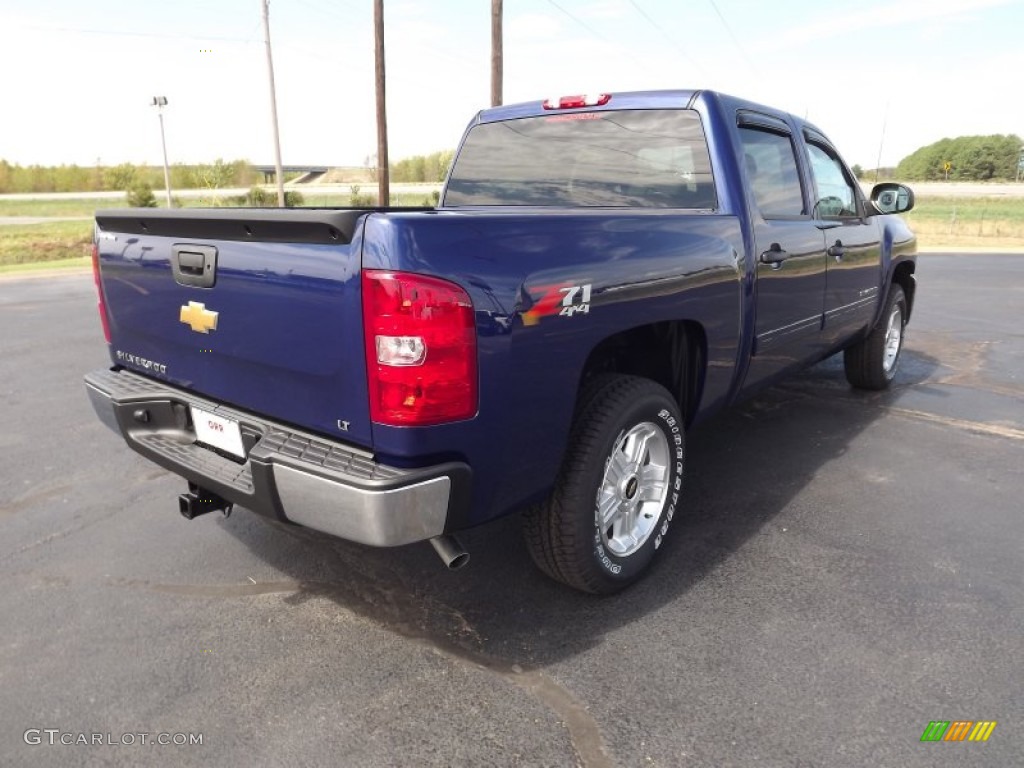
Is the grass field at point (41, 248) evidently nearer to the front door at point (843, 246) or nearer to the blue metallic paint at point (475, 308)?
the blue metallic paint at point (475, 308)

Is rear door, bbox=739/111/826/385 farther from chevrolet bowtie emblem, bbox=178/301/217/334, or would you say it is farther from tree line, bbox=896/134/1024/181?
tree line, bbox=896/134/1024/181

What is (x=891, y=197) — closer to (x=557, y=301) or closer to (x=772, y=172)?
(x=772, y=172)

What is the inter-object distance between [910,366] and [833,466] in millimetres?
3344

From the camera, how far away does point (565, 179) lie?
3934 mm

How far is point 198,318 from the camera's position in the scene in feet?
8.45

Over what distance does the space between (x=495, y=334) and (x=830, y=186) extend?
3.46 m

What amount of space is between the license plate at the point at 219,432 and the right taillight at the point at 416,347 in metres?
0.68

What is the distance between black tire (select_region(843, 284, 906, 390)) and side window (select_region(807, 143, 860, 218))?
1.16 m

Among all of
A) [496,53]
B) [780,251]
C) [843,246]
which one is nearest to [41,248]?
[496,53]

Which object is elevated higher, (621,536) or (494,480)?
(494,480)

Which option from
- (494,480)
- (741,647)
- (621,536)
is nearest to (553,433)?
(494,480)

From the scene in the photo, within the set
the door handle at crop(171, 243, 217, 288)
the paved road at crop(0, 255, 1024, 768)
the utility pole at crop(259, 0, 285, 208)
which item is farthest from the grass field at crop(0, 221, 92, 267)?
the door handle at crop(171, 243, 217, 288)

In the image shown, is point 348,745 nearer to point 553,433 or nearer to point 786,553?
point 553,433

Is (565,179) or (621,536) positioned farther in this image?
(565,179)
